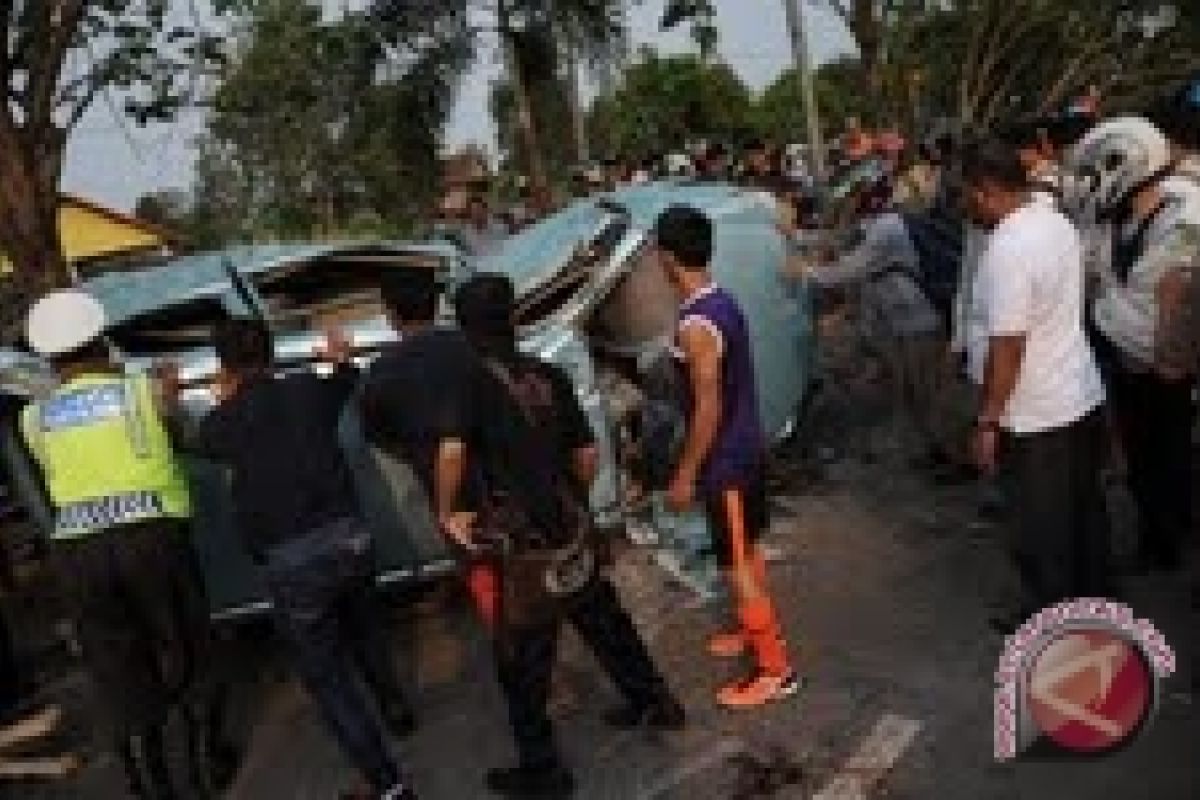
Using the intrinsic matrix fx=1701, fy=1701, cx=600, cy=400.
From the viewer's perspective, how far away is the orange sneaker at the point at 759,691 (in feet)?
17.8

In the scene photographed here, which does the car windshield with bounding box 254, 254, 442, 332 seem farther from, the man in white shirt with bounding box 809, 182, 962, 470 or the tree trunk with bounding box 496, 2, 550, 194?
the tree trunk with bounding box 496, 2, 550, 194

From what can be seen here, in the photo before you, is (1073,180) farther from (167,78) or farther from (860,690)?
(167,78)

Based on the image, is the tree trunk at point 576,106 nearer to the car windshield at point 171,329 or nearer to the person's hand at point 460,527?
the car windshield at point 171,329

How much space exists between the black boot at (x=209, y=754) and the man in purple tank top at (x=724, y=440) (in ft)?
5.53

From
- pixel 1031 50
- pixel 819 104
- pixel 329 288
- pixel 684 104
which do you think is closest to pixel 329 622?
pixel 329 288

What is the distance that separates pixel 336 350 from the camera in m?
5.83

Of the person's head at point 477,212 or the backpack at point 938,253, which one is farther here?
the person's head at point 477,212

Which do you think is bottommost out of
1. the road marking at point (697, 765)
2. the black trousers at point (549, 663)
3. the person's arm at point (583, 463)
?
the road marking at point (697, 765)

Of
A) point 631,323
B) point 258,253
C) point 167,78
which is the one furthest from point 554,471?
point 167,78

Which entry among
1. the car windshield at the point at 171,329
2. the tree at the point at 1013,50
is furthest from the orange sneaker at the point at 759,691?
the tree at the point at 1013,50

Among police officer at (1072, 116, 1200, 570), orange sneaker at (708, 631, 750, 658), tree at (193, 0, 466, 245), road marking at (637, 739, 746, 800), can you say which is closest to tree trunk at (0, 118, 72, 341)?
orange sneaker at (708, 631, 750, 658)

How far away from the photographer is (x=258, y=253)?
24.1 feet

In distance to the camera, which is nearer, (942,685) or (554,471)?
(554,471)

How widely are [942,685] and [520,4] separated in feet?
48.5
